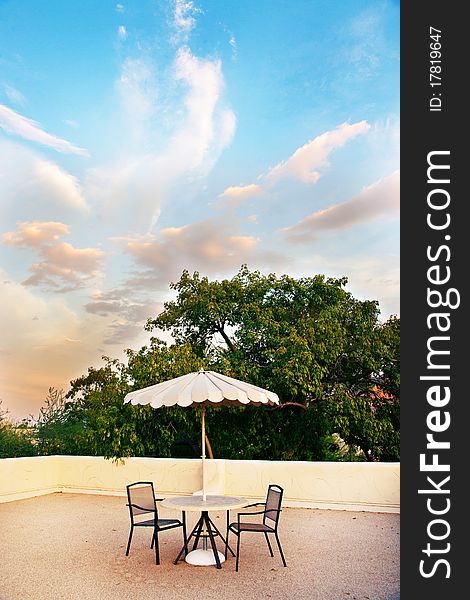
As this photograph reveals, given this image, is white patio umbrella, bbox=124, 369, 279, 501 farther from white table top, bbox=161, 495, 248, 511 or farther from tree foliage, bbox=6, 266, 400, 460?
tree foliage, bbox=6, 266, 400, 460

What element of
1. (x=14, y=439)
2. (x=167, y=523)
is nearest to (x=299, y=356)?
(x=167, y=523)

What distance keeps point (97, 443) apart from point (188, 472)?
2437mm

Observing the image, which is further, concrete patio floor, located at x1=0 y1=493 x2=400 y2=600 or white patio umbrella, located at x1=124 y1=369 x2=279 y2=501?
white patio umbrella, located at x1=124 y1=369 x2=279 y2=501

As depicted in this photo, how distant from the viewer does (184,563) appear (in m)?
6.57

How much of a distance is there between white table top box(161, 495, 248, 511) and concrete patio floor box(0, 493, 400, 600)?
63 centimetres

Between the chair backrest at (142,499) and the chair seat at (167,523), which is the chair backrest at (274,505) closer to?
the chair seat at (167,523)

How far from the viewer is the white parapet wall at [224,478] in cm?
1012


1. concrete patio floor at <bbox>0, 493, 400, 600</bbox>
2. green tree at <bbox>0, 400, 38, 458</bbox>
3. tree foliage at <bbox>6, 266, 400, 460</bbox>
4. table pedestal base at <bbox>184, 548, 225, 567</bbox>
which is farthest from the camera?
green tree at <bbox>0, 400, 38, 458</bbox>

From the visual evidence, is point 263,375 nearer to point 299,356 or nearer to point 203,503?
point 299,356


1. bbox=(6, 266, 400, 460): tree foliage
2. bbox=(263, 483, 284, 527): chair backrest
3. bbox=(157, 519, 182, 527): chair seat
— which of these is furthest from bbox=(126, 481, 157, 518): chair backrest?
bbox=(6, 266, 400, 460): tree foliage

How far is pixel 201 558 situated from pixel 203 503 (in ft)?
1.92

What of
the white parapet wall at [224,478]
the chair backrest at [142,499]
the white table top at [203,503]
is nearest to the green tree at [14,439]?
the white parapet wall at [224,478]

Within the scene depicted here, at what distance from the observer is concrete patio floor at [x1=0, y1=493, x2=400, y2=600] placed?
554cm

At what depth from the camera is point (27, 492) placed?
1144 centimetres
